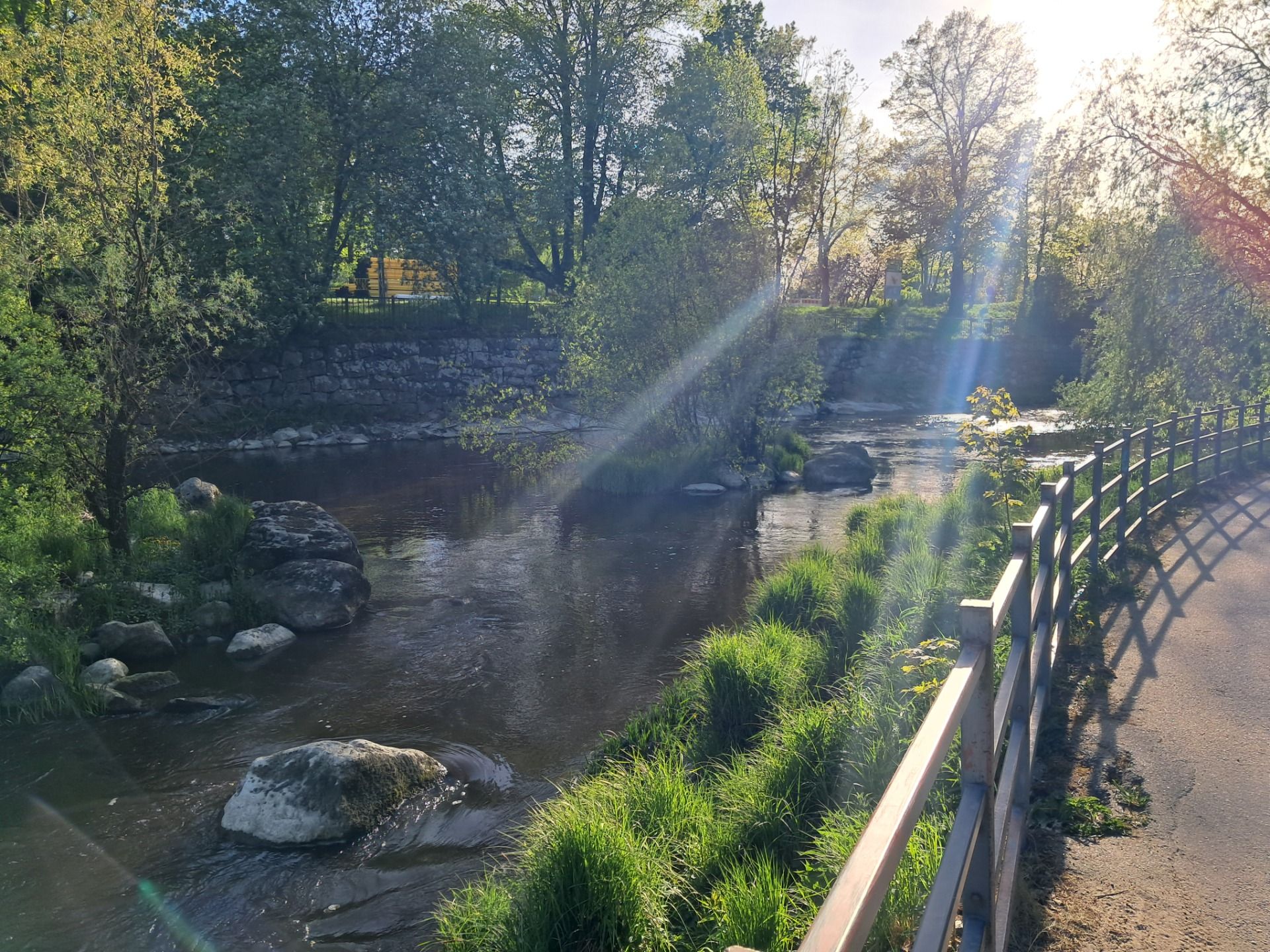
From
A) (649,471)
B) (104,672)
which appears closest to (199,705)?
(104,672)

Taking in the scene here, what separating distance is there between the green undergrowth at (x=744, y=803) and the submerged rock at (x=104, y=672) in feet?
17.0

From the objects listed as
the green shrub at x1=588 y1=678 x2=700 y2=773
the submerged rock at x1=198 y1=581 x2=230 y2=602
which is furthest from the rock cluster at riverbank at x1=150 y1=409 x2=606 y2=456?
the green shrub at x1=588 y1=678 x2=700 y2=773

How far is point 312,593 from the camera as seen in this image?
11336 mm

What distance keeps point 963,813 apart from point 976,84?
5053 cm

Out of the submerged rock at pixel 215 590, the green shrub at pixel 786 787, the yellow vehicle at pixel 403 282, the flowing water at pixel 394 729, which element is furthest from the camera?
the yellow vehicle at pixel 403 282

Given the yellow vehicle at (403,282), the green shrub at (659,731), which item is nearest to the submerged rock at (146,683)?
the green shrub at (659,731)

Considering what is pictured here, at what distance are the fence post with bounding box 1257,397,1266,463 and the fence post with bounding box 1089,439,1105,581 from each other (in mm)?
9806

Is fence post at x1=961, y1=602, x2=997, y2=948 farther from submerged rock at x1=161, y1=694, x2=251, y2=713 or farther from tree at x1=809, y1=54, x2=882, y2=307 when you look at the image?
tree at x1=809, y1=54, x2=882, y2=307

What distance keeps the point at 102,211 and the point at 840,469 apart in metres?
15.0

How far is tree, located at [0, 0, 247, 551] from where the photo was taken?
10.1 metres

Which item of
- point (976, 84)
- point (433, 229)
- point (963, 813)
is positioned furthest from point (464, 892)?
point (976, 84)

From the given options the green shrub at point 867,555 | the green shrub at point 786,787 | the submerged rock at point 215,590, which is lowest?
the submerged rock at point 215,590

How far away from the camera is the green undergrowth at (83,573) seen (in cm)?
916

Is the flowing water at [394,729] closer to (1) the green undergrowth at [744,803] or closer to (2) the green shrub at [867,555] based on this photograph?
(1) the green undergrowth at [744,803]
